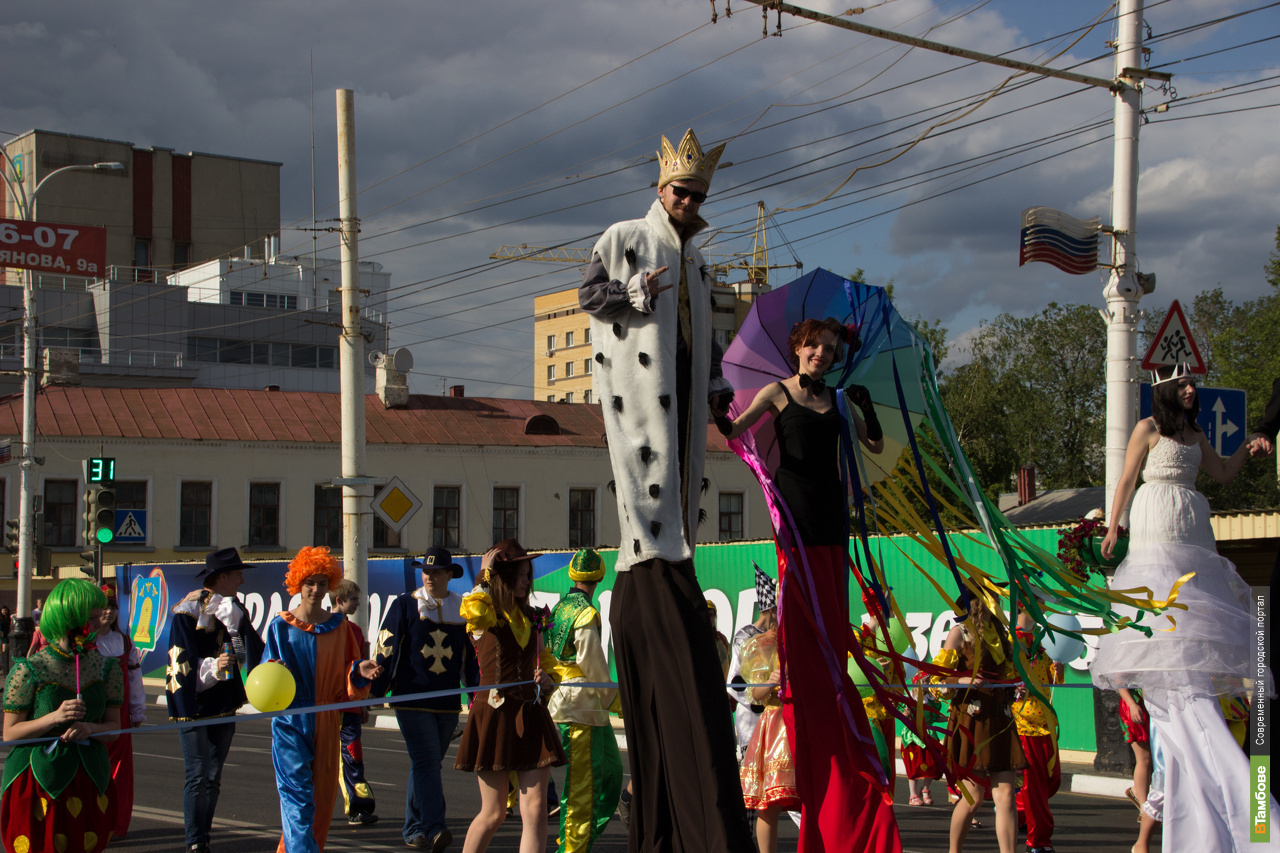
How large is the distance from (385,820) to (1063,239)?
301 inches

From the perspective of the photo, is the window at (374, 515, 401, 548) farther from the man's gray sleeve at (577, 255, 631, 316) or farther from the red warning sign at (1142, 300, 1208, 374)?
the man's gray sleeve at (577, 255, 631, 316)

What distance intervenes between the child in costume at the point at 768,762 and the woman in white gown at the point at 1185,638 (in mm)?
1491

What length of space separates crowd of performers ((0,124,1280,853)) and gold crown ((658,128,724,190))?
0.04 ft

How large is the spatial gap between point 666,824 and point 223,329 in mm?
66069

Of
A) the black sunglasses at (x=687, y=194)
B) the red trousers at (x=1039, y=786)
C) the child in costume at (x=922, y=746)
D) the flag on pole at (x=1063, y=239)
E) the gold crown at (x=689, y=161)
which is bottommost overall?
the red trousers at (x=1039, y=786)

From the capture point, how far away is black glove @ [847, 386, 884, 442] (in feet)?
15.4

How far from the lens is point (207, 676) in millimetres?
7574

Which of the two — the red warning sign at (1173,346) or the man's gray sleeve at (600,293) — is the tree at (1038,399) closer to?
the red warning sign at (1173,346)

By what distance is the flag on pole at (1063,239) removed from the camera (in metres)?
11.3

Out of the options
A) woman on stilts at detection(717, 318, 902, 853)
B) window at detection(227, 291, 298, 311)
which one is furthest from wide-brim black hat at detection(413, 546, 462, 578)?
window at detection(227, 291, 298, 311)

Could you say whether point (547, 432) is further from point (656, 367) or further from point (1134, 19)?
point (656, 367)

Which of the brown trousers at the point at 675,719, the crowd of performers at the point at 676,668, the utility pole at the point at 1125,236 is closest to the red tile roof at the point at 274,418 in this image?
the utility pole at the point at 1125,236

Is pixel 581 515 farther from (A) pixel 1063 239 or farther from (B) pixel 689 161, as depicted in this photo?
(B) pixel 689 161

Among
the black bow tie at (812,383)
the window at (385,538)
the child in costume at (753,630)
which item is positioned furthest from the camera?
the window at (385,538)
